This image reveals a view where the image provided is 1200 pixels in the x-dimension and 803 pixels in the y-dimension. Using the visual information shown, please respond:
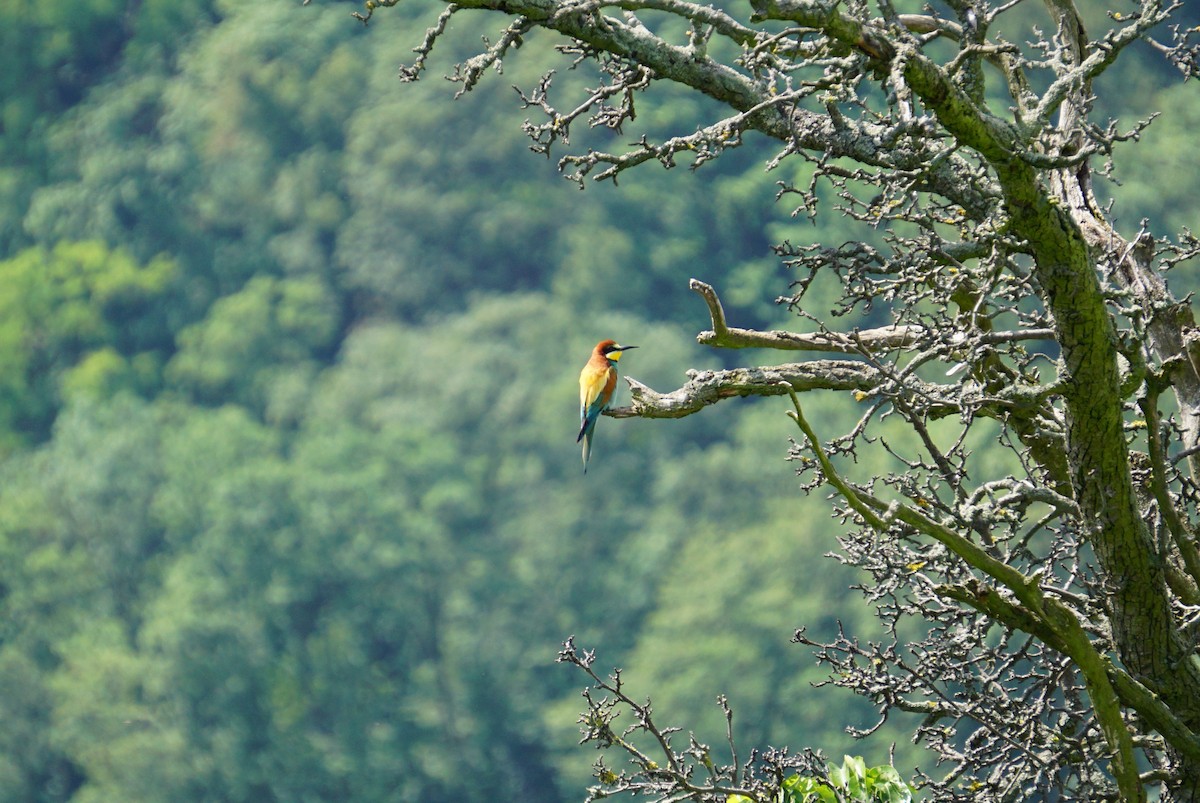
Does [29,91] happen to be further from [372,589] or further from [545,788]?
[545,788]

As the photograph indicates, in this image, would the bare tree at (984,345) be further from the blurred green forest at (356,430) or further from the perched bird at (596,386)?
the blurred green forest at (356,430)

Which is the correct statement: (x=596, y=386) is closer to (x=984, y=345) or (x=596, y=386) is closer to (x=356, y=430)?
(x=984, y=345)

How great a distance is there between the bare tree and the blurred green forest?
2818 cm

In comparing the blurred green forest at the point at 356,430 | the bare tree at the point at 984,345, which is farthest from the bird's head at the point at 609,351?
the blurred green forest at the point at 356,430

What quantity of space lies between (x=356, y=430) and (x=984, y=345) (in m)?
39.1

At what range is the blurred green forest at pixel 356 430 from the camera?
3769 centimetres

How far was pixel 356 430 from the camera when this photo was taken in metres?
43.0

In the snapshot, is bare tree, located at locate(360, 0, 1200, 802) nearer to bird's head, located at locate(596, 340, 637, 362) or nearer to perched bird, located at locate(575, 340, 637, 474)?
perched bird, located at locate(575, 340, 637, 474)

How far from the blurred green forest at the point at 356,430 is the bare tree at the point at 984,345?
28176 millimetres

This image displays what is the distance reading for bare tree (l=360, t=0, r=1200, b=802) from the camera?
451 centimetres

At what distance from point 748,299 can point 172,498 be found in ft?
58.7

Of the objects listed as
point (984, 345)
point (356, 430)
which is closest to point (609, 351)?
point (984, 345)

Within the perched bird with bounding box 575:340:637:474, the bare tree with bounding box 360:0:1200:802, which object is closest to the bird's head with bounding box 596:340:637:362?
the perched bird with bounding box 575:340:637:474

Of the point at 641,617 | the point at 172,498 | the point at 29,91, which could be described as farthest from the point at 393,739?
the point at 29,91
